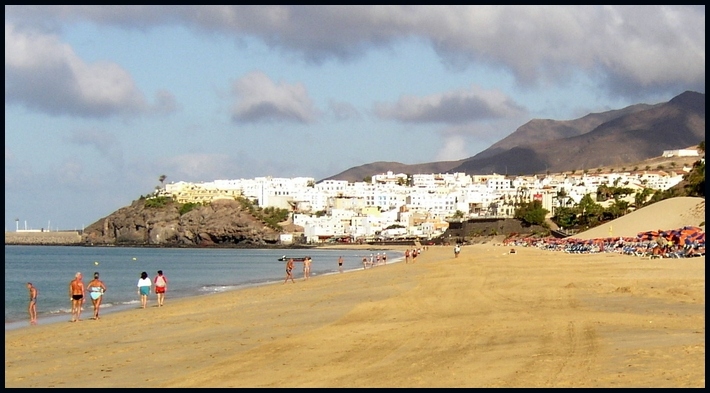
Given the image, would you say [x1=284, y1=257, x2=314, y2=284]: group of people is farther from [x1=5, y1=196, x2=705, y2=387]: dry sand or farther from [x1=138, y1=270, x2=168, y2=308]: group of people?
[x1=5, y1=196, x2=705, y2=387]: dry sand

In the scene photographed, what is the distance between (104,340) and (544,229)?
4736 inches

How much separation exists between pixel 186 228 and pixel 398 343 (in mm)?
159892

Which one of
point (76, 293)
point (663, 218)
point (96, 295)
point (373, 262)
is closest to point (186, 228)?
point (373, 262)

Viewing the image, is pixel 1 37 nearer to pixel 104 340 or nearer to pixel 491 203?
pixel 104 340

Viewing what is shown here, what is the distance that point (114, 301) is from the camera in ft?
90.5

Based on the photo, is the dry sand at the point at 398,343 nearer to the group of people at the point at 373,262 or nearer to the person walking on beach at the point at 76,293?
the person walking on beach at the point at 76,293

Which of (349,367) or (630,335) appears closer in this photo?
(349,367)

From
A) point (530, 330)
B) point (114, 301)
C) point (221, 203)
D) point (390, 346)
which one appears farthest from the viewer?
point (221, 203)

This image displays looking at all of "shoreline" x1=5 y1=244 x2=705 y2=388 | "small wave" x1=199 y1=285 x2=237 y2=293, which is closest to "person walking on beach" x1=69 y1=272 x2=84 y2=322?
"shoreline" x1=5 y1=244 x2=705 y2=388

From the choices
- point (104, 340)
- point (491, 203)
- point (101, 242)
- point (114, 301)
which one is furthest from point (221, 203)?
point (104, 340)

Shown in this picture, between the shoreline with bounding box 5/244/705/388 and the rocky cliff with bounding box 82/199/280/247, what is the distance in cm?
14236

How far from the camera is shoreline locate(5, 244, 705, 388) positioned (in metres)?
9.69

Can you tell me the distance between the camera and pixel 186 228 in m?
169

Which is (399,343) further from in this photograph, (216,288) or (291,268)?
(216,288)
